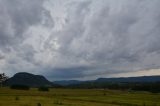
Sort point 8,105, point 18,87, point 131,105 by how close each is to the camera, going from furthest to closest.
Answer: point 18,87 → point 131,105 → point 8,105

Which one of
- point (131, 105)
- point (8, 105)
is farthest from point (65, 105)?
point (131, 105)

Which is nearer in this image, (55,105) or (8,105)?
(8,105)

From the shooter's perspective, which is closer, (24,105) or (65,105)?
(24,105)

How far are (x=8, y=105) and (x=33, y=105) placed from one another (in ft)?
15.7

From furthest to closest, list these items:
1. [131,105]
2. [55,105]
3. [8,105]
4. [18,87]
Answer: [18,87] → [131,105] → [55,105] → [8,105]

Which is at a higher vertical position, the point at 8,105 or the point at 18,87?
the point at 18,87

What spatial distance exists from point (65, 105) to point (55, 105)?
7.31 feet

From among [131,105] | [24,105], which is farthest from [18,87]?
[24,105]

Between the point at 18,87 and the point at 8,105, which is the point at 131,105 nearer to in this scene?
the point at 8,105

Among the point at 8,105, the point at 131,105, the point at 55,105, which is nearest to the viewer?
the point at 8,105

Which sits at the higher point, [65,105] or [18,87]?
[18,87]

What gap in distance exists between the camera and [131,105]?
8494 cm

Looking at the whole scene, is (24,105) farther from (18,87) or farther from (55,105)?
(18,87)

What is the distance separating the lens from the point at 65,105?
225ft
